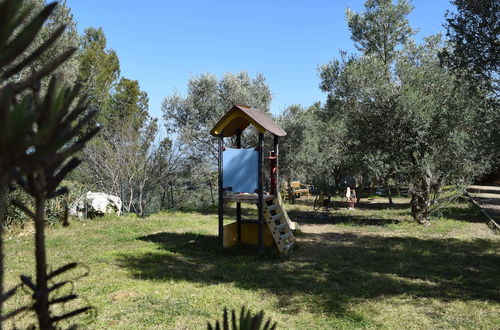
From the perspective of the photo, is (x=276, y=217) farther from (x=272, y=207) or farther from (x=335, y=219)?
(x=335, y=219)

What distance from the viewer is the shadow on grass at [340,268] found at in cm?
674

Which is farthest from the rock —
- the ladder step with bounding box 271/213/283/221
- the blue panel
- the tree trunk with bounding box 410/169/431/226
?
the tree trunk with bounding box 410/169/431/226

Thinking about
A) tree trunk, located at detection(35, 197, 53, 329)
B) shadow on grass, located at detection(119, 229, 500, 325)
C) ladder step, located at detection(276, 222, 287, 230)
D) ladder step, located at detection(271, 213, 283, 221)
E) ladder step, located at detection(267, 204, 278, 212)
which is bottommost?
shadow on grass, located at detection(119, 229, 500, 325)

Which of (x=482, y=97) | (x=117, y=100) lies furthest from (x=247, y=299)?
(x=117, y=100)

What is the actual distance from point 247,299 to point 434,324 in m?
2.71

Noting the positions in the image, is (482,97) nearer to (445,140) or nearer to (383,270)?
(445,140)

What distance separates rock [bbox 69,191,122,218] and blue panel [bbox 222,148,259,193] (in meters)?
6.67

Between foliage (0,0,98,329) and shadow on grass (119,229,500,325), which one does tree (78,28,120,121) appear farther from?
foliage (0,0,98,329)

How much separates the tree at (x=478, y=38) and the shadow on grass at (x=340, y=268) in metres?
4.50

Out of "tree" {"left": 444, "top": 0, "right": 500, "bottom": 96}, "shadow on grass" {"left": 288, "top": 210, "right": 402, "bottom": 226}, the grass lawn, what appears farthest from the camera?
"shadow on grass" {"left": 288, "top": 210, "right": 402, "bottom": 226}

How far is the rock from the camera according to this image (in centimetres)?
1417

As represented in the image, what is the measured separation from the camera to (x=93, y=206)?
14.6 meters

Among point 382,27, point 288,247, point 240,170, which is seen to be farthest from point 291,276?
point 382,27

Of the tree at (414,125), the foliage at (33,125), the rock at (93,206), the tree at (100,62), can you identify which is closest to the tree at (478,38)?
the tree at (414,125)
